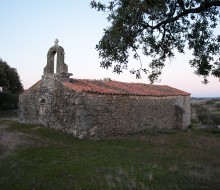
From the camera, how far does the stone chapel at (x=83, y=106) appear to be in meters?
17.8

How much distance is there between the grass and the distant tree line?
794 inches

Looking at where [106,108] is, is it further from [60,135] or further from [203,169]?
[203,169]

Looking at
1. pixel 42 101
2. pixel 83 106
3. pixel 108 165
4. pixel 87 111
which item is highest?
pixel 42 101

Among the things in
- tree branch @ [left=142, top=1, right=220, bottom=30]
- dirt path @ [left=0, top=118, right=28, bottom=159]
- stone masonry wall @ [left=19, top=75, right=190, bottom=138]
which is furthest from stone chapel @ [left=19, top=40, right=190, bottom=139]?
tree branch @ [left=142, top=1, right=220, bottom=30]

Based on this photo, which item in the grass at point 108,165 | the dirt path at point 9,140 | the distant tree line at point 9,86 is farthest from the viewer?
the distant tree line at point 9,86

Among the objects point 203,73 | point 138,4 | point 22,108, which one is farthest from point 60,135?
point 138,4

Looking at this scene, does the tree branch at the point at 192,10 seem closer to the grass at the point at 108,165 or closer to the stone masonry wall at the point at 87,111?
the grass at the point at 108,165

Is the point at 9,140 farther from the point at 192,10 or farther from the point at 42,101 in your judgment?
the point at 192,10

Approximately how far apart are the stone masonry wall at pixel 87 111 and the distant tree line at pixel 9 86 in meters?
14.2

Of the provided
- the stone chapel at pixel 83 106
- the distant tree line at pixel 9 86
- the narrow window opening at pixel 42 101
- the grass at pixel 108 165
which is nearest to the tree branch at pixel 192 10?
the grass at pixel 108 165

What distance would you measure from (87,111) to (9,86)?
23.8m

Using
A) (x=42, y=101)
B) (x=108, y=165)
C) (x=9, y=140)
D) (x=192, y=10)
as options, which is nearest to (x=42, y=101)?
(x=42, y=101)

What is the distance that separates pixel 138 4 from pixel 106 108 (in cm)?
1093

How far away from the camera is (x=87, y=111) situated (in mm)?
17594
